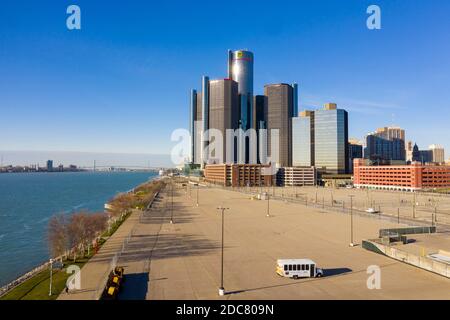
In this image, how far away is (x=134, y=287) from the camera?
22156mm

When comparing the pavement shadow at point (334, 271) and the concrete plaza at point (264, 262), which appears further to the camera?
the pavement shadow at point (334, 271)

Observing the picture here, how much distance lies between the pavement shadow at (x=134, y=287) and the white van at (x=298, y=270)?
9234mm

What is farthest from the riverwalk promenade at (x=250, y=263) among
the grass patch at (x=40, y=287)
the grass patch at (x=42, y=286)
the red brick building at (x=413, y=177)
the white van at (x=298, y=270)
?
the red brick building at (x=413, y=177)

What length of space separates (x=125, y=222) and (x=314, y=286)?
38645 mm

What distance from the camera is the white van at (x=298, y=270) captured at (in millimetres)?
23344

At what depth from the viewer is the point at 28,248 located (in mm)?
46000

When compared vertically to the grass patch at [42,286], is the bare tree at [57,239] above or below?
above

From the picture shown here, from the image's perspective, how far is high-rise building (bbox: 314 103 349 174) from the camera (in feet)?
591

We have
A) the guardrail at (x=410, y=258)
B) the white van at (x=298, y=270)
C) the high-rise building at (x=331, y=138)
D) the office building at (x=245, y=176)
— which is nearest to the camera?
the white van at (x=298, y=270)

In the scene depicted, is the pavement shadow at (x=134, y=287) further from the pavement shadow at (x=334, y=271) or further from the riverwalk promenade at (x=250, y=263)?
the pavement shadow at (x=334, y=271)
